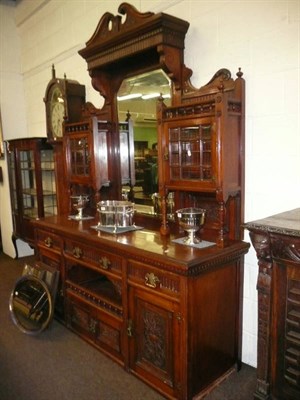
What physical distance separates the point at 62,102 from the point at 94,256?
176 centimetres

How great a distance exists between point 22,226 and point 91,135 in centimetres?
221

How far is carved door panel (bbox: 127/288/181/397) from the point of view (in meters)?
1.88

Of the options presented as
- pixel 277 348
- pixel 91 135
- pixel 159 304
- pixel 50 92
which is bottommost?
pixel 277 348

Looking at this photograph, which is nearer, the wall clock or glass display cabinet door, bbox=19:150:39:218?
the wall clock

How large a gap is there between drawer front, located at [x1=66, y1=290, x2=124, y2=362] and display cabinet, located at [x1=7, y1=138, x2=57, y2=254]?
170 cm

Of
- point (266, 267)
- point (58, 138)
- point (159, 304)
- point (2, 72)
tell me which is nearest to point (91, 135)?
point (58, 138)

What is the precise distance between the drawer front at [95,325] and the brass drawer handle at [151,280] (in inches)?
18.4

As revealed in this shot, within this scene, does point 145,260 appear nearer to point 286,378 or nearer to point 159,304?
point 159,304

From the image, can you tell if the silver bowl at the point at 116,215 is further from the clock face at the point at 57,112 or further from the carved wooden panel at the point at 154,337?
the clock face at the point at 57,112

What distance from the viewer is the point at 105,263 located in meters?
2.26

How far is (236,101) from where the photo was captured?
1.99 m

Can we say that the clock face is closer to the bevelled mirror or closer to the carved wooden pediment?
the bevelled mirror

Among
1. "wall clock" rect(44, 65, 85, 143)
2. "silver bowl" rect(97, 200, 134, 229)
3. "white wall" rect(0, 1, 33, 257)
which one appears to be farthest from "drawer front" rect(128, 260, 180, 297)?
"white wall" rect(0, 1, 33, 257)

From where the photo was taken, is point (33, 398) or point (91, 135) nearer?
point (33, 398)
